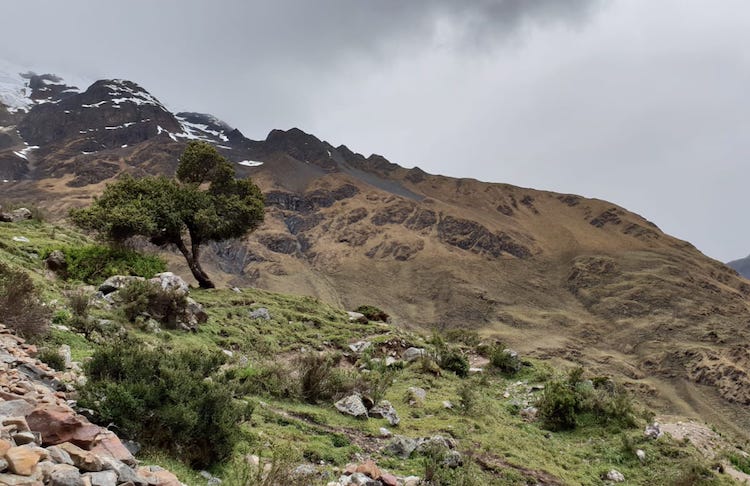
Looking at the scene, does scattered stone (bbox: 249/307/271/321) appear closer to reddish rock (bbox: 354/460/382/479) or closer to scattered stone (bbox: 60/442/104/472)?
reddish rock (bbox: 354/460/382/479)

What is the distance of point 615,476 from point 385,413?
5.55 meters

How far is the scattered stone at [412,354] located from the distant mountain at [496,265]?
6359 centimetres

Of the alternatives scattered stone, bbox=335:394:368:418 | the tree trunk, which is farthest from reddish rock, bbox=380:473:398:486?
the tree trunk

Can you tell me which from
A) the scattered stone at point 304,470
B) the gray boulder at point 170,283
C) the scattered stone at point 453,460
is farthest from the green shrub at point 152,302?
the scattered stone at point 453,460

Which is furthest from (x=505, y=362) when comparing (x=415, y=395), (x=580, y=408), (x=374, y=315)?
(x=374, y=315)

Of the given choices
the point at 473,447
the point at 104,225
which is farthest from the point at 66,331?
the point at 104,225

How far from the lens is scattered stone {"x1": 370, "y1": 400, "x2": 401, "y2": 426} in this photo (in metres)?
12.2

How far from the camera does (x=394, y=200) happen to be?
162 m

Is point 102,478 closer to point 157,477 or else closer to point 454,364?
point 157,477

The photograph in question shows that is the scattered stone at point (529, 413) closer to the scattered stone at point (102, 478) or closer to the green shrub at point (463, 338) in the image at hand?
the green shrub at point (463, 338)

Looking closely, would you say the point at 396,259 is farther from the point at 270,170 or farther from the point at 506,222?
the point at 270,170

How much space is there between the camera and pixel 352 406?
12.2 metres

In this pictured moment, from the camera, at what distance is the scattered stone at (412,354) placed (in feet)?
68.7

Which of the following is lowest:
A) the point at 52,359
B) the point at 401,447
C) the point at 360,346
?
the point at 360,346
